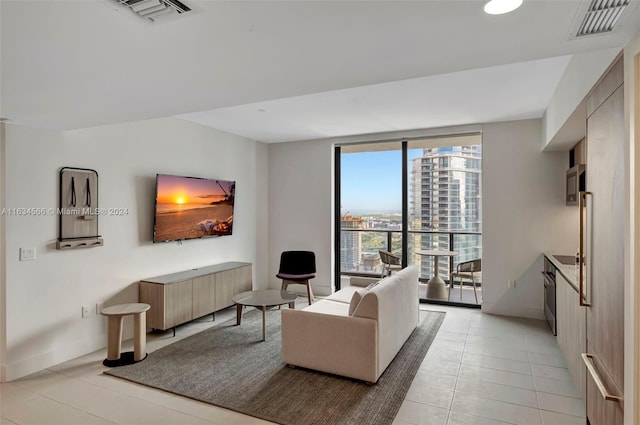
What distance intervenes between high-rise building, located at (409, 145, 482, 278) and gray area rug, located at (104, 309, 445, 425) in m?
2.18

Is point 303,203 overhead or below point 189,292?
overhead

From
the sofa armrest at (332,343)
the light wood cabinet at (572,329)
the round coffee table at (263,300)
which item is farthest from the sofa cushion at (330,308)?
the light wood cabinet at (572,329)

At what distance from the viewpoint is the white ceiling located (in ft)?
4.59

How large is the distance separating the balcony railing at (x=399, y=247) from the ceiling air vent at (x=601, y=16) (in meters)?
4.44

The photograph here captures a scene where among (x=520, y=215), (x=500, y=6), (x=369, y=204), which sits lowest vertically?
(x=520, y=215)

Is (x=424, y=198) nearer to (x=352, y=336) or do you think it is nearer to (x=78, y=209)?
(x=352, y=336)

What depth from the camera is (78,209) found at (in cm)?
362

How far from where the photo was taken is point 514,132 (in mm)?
4949

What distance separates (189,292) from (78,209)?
152 cm

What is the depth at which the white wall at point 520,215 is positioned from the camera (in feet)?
15.5

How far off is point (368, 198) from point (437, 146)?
144cm

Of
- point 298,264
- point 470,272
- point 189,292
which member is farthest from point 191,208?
point 470,272

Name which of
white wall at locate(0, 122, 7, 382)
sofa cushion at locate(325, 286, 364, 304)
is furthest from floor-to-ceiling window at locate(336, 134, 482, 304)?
white wall at locate(0, 122, 7, 382)

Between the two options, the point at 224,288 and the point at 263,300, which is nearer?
the point at 263,300
